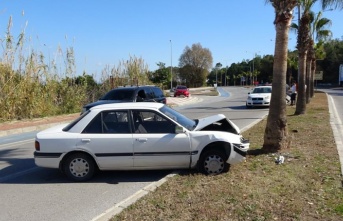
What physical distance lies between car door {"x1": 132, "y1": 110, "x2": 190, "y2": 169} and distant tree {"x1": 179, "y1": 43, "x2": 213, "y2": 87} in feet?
366

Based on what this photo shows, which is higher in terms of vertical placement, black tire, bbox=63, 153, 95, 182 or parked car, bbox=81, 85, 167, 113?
parked car, bbox=81, 85, 167, 113

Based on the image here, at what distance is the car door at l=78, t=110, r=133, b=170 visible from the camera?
6605mm

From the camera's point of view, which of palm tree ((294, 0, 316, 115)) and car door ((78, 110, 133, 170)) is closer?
car door ((78, 110, 133, 170))

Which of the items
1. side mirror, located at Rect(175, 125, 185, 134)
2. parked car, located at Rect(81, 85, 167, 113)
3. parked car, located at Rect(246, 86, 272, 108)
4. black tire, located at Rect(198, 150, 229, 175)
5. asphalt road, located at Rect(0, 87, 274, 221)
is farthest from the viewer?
parked car, located at Rect(246, 86, 272, 108)

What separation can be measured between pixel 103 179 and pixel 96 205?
1490mm

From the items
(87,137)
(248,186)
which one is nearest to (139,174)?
(87,137)

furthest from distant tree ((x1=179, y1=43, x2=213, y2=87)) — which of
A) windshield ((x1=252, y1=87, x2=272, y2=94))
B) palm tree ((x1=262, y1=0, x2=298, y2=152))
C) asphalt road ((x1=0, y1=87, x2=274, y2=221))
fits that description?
asphalt road ((x1=0, y1=87, x2=274, y2=221))

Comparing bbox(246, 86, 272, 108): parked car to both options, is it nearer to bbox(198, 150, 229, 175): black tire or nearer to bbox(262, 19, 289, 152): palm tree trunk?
bbox(262, 19, 289, 152): palm tree trunk

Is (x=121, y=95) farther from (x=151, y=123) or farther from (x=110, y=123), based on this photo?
(x=151, y=123)

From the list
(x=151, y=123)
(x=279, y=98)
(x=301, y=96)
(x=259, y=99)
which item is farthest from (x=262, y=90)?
(x=151, y=123)

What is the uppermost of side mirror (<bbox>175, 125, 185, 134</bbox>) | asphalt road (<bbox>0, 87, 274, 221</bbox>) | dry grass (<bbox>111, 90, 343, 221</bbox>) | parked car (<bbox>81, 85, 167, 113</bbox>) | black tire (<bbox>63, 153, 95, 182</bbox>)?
parked car (<bbox>81, 85, 167, 113</bbox>)

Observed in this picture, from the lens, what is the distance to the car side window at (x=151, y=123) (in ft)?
22.1

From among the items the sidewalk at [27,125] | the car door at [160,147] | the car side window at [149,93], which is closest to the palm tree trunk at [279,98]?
the car door at [160,147]

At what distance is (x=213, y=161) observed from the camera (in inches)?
263
